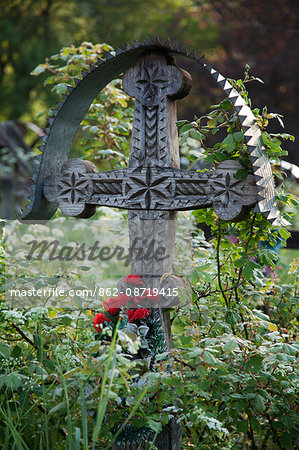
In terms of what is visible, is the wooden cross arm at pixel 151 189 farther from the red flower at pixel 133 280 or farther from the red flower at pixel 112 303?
the red flower at pixel 112 303

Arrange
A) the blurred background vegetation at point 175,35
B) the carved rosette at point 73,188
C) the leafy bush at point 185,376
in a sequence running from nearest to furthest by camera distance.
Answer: the leafy bush at point 185,376 < the carved rosette at point 73,188 < the blurred background vegetation at point 175,35

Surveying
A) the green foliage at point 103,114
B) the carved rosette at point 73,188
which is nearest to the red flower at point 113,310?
the carved rosette at point 73,188

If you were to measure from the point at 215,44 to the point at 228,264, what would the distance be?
11.8 m

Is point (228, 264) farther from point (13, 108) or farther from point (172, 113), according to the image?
point (13, 108)

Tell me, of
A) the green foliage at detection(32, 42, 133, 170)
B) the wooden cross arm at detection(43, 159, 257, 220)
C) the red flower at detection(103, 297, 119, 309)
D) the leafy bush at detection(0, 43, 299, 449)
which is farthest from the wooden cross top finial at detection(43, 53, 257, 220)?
the green foliage at detection(32, 42, 133, 170)

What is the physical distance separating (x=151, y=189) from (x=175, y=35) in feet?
42.8

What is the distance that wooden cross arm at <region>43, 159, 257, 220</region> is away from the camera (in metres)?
1.95

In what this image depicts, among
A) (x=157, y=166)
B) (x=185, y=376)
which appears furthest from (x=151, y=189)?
(x=185, y=376)

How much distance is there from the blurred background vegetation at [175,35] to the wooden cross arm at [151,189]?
829 centimetres

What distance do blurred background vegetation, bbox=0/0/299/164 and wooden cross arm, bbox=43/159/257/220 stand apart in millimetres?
8294

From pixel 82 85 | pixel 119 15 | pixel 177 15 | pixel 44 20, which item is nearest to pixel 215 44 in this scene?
pixel 177 15

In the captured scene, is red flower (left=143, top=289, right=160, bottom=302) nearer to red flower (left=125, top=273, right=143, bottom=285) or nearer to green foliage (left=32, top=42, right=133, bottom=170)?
red flower (left=125, top=273, right=143, bottom=285)

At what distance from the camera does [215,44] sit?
43.0 ft

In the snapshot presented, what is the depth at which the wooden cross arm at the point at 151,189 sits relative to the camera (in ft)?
6.40
